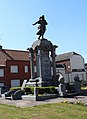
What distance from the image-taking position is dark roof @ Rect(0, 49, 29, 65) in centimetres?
4905

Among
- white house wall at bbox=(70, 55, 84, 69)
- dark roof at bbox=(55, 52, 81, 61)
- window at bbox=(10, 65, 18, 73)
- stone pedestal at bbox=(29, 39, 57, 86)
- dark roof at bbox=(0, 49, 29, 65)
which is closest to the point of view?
stone pedestal at bbox=(29, 39, 57, 86)

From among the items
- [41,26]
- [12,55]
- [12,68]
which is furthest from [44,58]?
[12,55]

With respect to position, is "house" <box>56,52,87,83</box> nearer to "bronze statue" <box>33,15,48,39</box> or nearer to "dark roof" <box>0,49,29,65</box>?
"dark roof" <box>0,49,29,65</box>

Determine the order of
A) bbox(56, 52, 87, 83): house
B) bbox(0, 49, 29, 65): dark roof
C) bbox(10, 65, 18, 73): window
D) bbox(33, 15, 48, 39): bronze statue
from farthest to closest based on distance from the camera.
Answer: bbox(56, 52, 87, 83): house < bbox(0, 49, 29, 65): dark roof < bbox(10, 65, 18, 73): window < bbox(33, 15, 48, 39): bronze statue

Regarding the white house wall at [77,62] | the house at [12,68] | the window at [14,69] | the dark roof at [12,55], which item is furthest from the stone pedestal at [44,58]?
the white house wall at [77,62]

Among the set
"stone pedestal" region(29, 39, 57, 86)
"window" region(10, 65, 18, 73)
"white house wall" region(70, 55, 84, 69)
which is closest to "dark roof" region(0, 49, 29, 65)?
"window" region(10, 65, 18, 73)

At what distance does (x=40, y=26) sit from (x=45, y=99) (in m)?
9.82

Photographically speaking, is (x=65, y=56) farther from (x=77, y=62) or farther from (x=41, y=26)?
(x=41, y=26)

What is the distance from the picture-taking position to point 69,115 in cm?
1065

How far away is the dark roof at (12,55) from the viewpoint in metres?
49.0

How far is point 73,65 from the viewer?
59.7m

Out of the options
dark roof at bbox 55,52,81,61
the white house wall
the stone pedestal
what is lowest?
the stone pedestal

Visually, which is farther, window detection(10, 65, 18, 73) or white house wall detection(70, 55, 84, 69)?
white house wall detection(70, 55, 84, 69)

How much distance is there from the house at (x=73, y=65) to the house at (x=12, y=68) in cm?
1279
